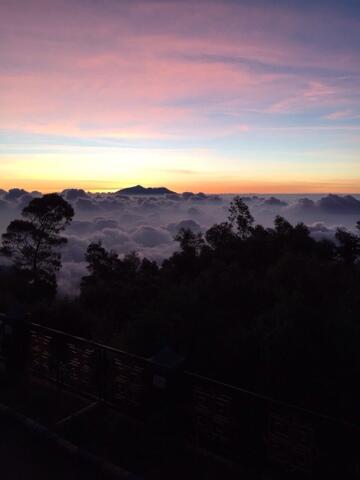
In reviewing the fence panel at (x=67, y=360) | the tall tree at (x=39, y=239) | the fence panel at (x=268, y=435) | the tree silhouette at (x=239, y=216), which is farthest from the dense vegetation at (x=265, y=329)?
the tree silhouette at (x=239, y=216)

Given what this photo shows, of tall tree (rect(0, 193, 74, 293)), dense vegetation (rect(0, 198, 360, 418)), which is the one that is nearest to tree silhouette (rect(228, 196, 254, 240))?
tall tree (rect(0, 193, 74, 293))

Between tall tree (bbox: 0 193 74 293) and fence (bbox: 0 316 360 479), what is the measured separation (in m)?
23.2

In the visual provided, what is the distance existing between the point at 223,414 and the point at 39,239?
2684 cm

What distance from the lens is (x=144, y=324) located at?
9.10 metres

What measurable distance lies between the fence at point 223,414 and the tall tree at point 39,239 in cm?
2318

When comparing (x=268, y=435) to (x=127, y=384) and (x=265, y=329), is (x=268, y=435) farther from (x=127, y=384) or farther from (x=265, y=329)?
(x=265, y=329)

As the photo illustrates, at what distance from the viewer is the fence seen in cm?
497

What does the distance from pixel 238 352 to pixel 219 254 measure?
1874 cm

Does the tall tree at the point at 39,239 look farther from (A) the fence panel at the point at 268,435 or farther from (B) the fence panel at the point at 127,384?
(A) the fence panel at the point at 268,435

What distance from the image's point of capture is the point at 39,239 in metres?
29.8

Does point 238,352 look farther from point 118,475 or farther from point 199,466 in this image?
point 118,475

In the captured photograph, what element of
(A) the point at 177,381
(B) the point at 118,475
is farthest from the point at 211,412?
(B) the point at 118,475

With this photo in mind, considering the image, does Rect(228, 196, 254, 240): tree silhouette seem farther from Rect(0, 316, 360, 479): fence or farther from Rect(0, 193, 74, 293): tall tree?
Rect(0, 316, 360, 479): fence

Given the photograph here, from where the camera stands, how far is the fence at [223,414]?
196 inches
